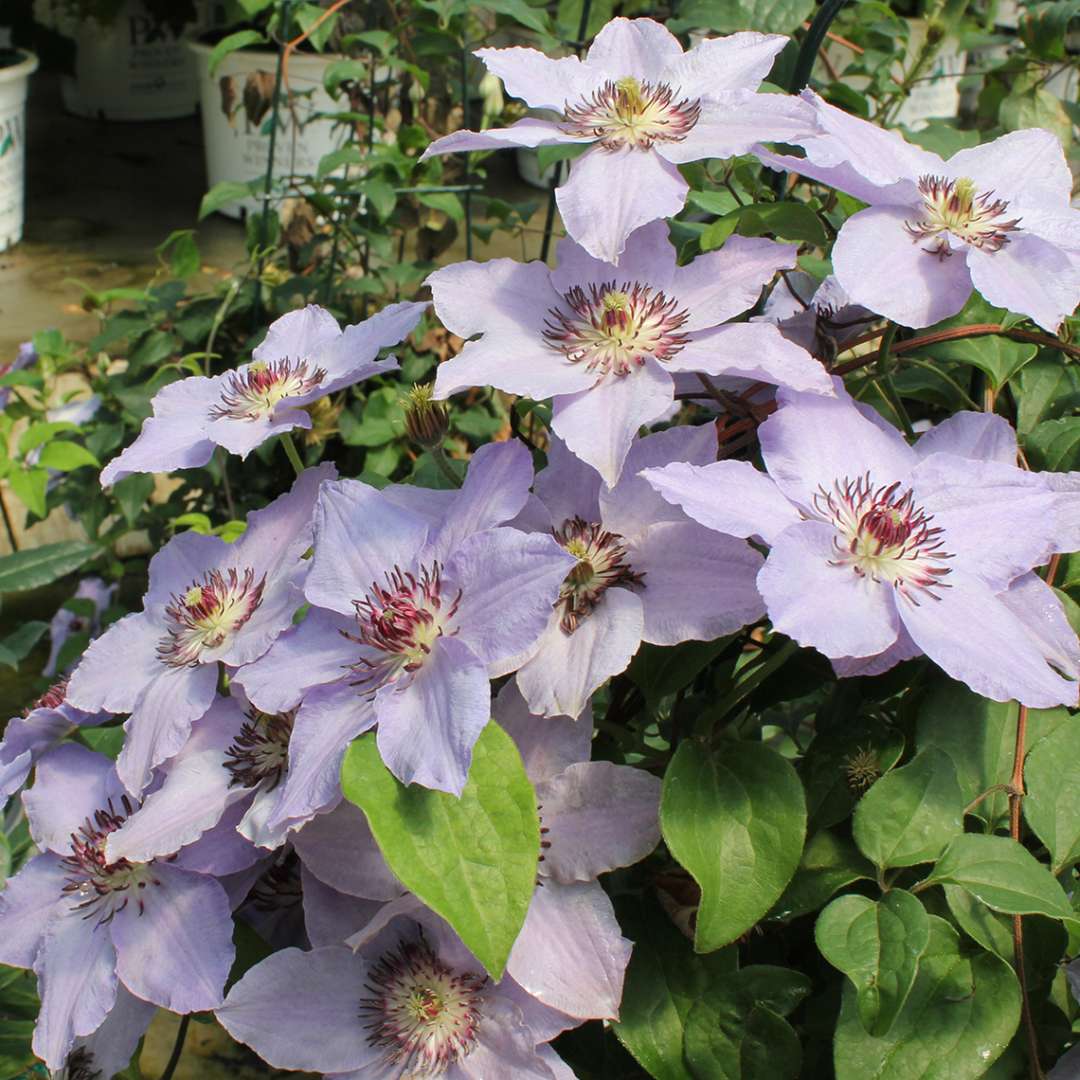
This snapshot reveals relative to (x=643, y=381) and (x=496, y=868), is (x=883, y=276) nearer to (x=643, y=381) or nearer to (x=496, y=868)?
(x=643, y=381)

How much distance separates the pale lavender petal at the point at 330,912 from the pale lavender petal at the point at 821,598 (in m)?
0.21

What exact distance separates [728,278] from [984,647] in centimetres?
19

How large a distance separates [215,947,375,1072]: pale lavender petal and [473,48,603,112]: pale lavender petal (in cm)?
38

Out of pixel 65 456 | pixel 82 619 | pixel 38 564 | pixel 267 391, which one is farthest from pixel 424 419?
pixel 82 619

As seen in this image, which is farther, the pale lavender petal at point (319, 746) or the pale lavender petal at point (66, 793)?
the pale lavender petal at point (66, 793)

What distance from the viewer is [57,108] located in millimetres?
3920

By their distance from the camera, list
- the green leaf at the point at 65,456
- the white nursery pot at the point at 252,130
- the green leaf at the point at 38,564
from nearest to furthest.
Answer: the green leaf at the point at 38,564 → the green leaf at the point at 65,456 → the white nursery pot at the point at 252,130

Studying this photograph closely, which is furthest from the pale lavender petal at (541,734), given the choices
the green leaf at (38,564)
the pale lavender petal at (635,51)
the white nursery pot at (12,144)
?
the white nursery pot at (12,144)

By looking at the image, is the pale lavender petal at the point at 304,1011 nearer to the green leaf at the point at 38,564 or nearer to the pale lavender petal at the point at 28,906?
the pale lavender petal at the point at 28,906

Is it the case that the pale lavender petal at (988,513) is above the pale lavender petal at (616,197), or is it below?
below

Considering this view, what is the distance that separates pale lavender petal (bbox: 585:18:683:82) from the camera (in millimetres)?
585

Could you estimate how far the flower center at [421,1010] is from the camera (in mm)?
477

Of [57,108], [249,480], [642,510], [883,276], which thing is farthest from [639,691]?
[57,108]

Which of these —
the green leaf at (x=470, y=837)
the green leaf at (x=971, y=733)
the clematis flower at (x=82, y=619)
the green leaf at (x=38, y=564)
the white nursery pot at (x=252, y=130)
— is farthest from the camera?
the white nursery pot at (x=252, y=130)
